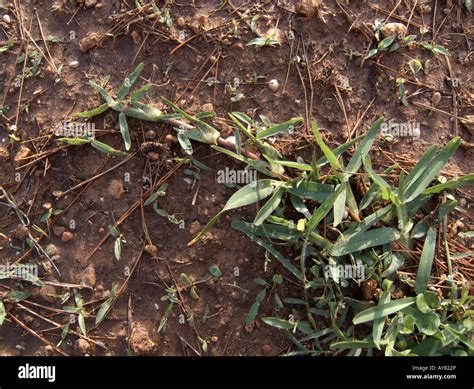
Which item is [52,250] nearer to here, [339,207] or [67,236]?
[67,236]

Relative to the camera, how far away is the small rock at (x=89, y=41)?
280 cm

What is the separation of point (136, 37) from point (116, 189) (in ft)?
2.76

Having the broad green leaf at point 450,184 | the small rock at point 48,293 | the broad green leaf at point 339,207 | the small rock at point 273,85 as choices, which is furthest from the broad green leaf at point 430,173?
the small rock at point 48,293

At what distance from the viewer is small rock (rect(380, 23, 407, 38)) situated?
283 centimetres

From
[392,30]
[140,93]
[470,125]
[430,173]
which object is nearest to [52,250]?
[140,93]

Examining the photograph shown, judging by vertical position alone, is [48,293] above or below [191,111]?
below

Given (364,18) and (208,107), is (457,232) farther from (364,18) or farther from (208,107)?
(208,107)

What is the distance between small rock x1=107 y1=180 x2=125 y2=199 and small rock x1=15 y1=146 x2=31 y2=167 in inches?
19.2

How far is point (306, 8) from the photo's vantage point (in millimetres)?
2779

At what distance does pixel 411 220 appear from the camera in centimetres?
261

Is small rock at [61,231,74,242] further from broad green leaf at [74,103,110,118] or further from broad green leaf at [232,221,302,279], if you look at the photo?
broad green leaf at [232,221,302,279]

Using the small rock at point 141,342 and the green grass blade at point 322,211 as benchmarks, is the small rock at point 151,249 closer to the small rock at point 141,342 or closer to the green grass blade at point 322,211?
the small rock at point 141,342

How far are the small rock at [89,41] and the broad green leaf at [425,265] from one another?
2038 mm

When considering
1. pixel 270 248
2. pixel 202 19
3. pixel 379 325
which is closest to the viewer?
pixel 379 325
